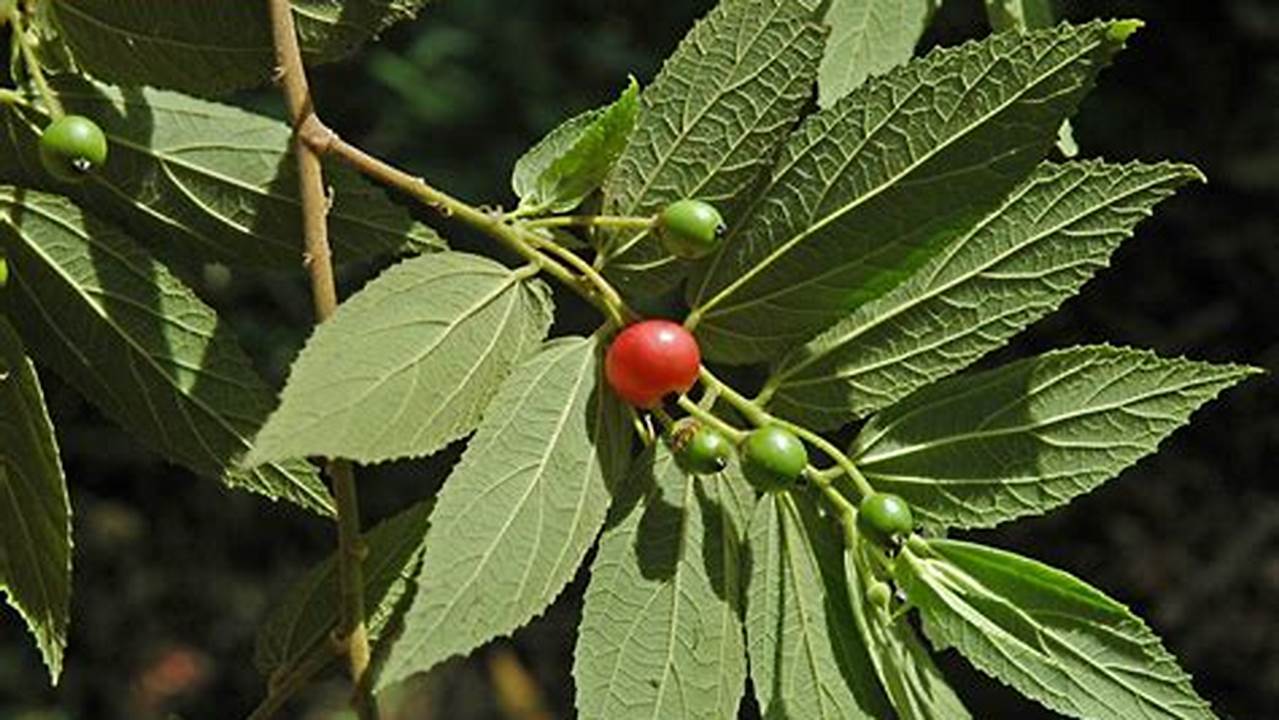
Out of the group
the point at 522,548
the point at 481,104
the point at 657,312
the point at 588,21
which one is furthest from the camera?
the point at 588,21

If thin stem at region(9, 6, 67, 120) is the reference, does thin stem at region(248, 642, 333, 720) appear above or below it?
below

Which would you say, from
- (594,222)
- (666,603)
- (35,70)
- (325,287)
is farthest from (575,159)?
(35,70)

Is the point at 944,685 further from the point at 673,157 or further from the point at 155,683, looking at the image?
the point at 155,683

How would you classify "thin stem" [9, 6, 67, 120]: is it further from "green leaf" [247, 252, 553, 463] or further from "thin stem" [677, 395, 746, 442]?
"thin stem" [677, 395, 746, 442]

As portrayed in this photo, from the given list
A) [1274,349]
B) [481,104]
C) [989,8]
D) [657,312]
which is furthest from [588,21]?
[989,8]

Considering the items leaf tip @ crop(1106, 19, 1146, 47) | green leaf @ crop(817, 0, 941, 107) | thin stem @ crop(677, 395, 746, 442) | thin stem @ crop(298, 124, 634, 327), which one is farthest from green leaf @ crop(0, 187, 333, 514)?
leaf tip @ crop(1106, 19, 1146, 47)
